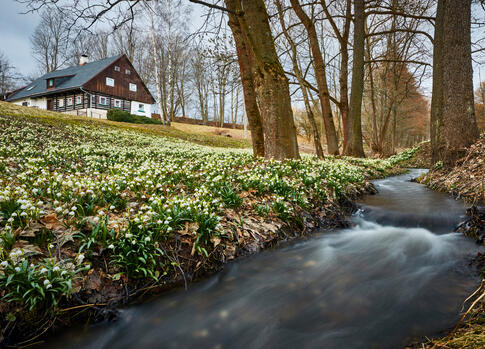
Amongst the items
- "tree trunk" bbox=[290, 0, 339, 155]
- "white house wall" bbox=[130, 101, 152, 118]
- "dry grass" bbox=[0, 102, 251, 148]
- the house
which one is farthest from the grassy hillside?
"white house wall" bbox=[130, 101, 152, 118]

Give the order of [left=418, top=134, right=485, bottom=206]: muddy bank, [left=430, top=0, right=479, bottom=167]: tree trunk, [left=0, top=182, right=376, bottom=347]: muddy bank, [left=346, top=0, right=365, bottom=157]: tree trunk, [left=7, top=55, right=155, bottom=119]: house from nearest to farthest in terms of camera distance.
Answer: [left=0, top=182, right=376, bottom=347]: muddy bank < [left=418, top=134, right=485, bottom=206]: muddy bank < [left=430, top=0, right=479, bottom=167]: tree trunk < [left=346, top=0, right=365, bottom=157]: tree trunk < [left=7, top=55, right=155, bottom=119]: house

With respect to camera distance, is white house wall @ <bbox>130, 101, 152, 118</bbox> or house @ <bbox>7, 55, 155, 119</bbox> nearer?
house @ <bbox>7, 55, 155, 119</bbox>

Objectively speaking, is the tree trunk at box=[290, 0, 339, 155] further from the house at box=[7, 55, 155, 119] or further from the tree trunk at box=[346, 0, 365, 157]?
the house at box=[7, 55, 155, 119]

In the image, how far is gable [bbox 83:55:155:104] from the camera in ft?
124

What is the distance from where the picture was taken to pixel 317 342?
2275mm

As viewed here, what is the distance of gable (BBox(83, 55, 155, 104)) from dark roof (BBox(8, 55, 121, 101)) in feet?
2.16

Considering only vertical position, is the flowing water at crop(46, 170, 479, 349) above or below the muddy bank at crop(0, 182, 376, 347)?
below

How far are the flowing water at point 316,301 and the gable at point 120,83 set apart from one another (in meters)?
41.6

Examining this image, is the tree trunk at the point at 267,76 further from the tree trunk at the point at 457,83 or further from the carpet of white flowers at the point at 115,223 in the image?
the tree trunk at the point at 457,83

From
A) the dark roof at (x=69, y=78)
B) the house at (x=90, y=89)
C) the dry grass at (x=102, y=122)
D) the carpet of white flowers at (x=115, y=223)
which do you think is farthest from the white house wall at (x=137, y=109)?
the carpet of white flowers at (x=115, y=223)

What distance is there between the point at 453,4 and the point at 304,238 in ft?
25.0

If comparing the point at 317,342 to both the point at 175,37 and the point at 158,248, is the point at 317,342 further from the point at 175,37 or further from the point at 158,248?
the point at 175,37

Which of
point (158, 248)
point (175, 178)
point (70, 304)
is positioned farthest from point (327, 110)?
point (70, 304)

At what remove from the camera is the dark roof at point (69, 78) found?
124 ft
